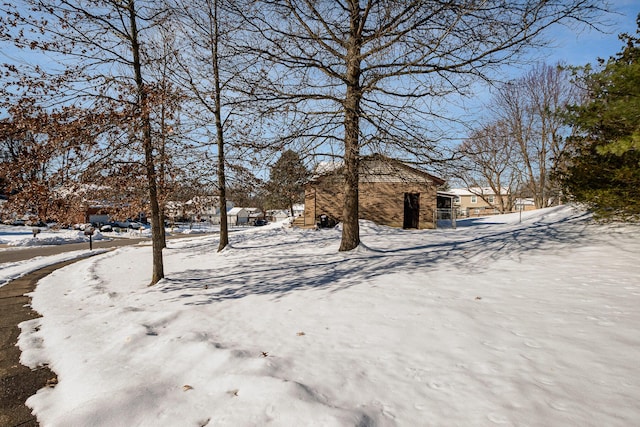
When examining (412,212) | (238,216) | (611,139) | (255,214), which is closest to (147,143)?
(611,139)

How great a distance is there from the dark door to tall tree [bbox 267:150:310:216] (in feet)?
45.9

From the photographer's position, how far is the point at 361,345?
4004 mm

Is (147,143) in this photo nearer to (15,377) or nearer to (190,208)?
(190,208)

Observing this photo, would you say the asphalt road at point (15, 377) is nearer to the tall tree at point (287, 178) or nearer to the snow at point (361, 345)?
the snow at point (361, 345)

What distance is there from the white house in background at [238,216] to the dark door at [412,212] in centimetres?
5375

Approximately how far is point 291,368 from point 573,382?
260 centimetres

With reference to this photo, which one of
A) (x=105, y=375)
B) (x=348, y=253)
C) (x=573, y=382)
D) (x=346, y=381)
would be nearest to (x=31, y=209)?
(x=105, y=375)

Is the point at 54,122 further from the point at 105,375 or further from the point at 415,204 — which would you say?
the point at 415,204

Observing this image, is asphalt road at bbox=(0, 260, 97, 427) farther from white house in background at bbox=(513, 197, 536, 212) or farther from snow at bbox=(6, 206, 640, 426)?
white house in background at bbox=(513, 197, 536, 212)

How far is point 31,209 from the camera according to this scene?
5.90 meters

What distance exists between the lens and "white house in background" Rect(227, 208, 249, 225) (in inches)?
2825

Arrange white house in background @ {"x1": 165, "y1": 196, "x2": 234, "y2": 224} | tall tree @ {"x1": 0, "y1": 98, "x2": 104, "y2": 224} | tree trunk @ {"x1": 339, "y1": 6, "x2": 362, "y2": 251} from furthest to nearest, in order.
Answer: white house in background @ {"x1": 165, "y1": 196, "x2": 234, "y2": 224} → tree trunk @ {"x1": 339, "y1": 6, "x2": 362, "y2": 251} → tall tree @ {"x1": 0, "y1": 98, "x2": 104, "y2": 224}

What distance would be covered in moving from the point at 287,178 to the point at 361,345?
643cm

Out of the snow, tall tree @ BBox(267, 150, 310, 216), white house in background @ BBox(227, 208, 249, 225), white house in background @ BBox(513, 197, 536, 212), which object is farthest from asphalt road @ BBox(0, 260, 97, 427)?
white house in background @ BBox(227, 208, 249, 225)
